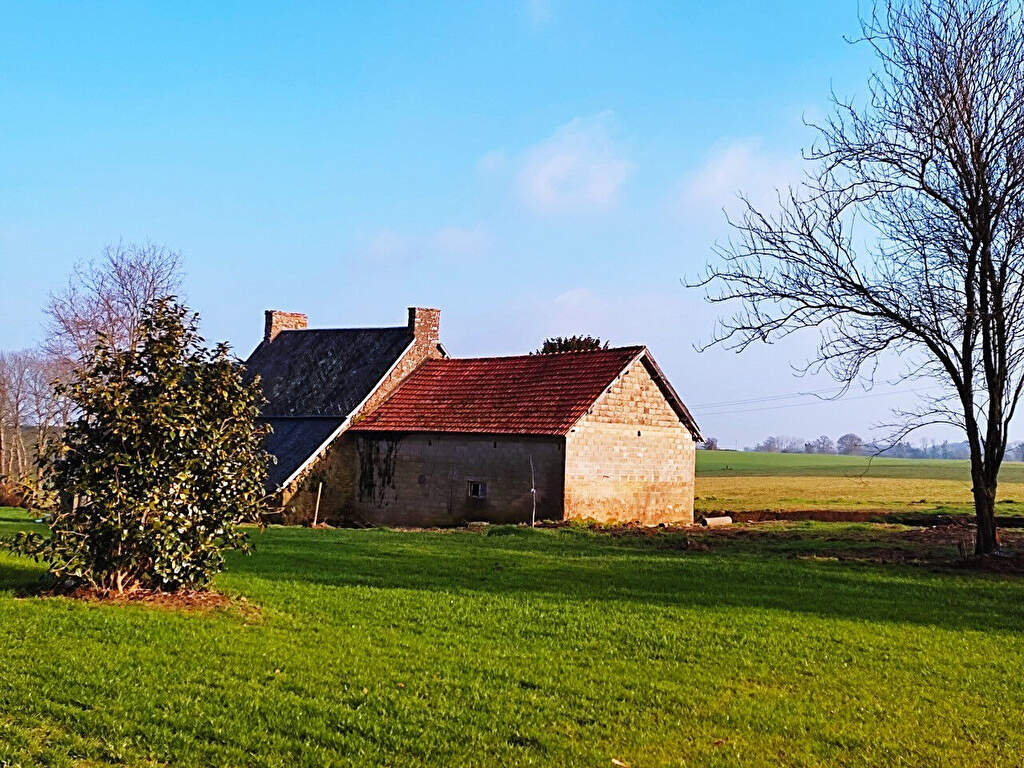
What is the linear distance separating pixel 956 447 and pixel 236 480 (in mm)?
199802

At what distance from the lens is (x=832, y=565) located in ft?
64.4

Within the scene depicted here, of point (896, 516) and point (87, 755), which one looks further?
point (896, 516)

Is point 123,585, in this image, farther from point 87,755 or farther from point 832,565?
point 832,565

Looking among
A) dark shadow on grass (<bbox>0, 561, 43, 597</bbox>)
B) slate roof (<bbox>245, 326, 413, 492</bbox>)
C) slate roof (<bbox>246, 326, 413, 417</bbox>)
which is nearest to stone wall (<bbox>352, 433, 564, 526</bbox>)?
slate roof (<bbox>245, 326, 413, 492</bbox>)

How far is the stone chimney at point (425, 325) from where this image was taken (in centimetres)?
4031

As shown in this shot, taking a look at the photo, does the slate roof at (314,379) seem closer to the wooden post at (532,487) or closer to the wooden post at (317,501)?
the wooden post at (317,501)

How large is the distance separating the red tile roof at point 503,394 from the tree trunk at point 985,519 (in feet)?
41.7

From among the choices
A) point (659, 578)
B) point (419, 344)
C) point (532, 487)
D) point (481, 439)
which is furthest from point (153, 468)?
point (419, 344)

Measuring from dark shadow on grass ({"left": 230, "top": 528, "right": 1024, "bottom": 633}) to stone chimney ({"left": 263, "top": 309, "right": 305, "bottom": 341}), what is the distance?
25465 mm

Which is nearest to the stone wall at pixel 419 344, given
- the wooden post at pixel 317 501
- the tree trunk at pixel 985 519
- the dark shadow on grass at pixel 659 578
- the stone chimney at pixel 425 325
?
the stone chimney at pixel 425 325

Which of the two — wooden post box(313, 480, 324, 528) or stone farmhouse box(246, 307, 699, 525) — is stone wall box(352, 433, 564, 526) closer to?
A: stone farmhouse box(246, 307, 699, 525)

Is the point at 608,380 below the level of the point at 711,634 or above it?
above

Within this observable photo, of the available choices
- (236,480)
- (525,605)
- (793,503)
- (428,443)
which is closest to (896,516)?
(793,503)

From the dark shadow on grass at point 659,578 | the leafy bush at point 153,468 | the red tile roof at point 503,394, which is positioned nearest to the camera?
the leafy bush at point 153,468
